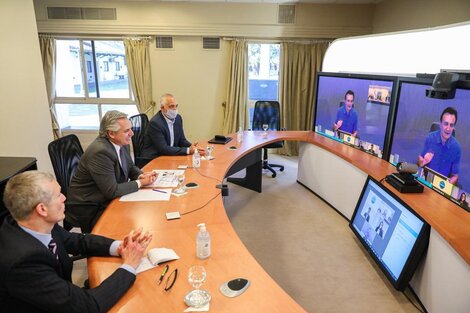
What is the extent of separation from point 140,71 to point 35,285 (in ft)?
16.0

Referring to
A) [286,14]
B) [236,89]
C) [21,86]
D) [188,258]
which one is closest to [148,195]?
[188,258]

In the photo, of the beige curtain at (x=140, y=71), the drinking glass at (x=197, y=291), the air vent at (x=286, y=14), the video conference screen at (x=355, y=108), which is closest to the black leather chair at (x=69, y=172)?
the drinking glass at (x=197, y=291)

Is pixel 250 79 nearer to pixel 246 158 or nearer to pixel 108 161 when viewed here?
pixel 246 158

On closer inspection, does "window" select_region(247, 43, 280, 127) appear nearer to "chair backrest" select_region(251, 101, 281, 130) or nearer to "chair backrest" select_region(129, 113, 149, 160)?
"chair backrest" select_region(251, 101, 281, 130)

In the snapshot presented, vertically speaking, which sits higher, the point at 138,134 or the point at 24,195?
the point at 24,195

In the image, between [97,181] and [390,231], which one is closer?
[97,181]

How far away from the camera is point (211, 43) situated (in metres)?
5.57

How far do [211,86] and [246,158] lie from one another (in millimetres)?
2333

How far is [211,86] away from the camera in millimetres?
5766

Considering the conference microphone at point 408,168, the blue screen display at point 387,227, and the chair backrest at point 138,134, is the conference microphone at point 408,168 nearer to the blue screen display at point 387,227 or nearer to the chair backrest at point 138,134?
the blue screen display at point 387,227

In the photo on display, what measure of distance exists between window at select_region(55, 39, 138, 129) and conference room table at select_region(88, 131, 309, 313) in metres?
3.87

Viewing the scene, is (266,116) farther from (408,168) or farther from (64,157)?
(64,157)

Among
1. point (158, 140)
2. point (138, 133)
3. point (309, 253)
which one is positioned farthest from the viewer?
point (138, 133)

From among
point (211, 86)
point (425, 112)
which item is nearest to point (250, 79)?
point (211, 86)
